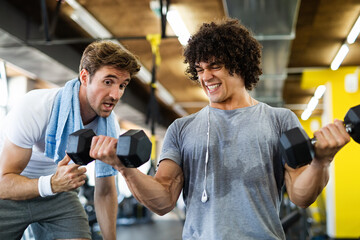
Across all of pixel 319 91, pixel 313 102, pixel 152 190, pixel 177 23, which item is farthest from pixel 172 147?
pixel 313 102

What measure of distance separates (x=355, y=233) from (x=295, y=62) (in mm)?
3186

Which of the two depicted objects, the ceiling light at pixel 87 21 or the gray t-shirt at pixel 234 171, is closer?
the gray t-shirt at pixel 234 171

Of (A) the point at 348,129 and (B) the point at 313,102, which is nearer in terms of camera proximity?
(A) the point at 348,129

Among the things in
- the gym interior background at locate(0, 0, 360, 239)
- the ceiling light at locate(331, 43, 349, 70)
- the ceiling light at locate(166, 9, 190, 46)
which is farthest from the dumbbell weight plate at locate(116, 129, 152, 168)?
the ceiling light at locate(331, 43, 349, 70)

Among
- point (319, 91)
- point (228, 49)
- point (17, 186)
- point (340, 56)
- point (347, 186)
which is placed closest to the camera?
point (228, 49)

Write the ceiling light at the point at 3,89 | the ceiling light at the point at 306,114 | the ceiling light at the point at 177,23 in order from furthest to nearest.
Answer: the ceiling light at the point at 306,114, the ceiling light at the point at 177,23, the ceiling light at the point at 3,89

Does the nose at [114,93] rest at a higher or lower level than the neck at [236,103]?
higher

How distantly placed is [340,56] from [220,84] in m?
5.92

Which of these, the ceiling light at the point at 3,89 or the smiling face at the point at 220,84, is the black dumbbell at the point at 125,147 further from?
the ceiling light at the point at 3,89

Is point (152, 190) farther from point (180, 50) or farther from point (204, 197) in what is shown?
point (180, 50)

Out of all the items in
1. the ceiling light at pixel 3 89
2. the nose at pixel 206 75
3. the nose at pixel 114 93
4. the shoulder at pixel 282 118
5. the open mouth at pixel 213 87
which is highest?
the ceiling light at pixel 3 89

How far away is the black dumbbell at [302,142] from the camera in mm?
1147

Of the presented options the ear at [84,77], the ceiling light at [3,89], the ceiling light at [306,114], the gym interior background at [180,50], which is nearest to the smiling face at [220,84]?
the ear at [84,77]

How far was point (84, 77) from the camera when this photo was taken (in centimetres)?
188
